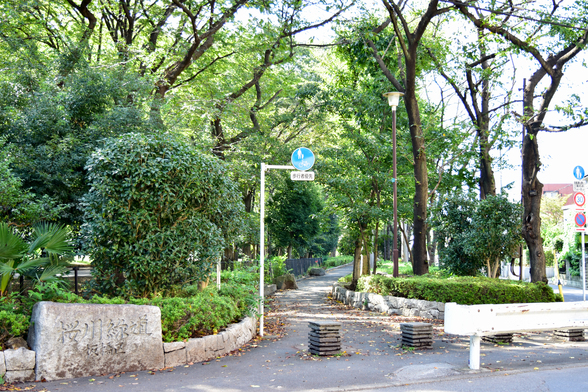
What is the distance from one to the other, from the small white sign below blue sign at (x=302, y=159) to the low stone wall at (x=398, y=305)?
5.91 metres

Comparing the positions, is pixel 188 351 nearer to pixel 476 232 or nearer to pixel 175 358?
pixel 175 358

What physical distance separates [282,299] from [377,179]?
6.43 m

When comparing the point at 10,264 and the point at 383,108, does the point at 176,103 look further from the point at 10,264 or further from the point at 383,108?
the point at 10,264

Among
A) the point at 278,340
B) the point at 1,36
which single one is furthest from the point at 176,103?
the point at 278,340

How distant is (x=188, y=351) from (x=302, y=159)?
4151mm

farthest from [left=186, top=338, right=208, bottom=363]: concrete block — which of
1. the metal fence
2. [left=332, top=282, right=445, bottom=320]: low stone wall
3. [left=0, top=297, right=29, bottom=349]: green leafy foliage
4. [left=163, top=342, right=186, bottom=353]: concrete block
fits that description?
the metal fence

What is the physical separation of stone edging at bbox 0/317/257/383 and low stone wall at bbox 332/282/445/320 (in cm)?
539

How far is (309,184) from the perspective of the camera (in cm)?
3109

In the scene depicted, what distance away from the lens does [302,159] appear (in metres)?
9.29

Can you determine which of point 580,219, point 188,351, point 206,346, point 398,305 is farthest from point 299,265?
point 188,351

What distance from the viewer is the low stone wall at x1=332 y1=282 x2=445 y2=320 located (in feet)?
41.2

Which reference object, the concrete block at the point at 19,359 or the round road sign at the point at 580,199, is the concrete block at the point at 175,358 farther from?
the round road sign at the point at 580,199

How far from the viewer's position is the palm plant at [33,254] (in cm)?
704

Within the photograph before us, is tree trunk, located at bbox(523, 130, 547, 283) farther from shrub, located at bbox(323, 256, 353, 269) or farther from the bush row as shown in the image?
shrub, located at bbox(323, 256, 353, 269)
